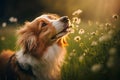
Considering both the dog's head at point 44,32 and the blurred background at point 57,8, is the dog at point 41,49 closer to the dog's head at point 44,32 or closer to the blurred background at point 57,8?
the dog's head at point 44,32

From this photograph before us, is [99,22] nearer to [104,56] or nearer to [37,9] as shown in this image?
[104,56]

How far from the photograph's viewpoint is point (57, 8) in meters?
4.45

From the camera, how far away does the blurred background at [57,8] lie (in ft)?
14.2

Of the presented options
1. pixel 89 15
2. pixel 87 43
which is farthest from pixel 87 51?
pixel 89 15

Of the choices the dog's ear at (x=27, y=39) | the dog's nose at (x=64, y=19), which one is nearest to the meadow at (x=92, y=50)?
the dog's nose at (x=64, y=19)

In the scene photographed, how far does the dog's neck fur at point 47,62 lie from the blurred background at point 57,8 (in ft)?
1.20

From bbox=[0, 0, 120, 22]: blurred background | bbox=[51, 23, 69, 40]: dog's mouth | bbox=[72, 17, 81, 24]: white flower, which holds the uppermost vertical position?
bbox=[0, 0, 120, 22]: blurred background

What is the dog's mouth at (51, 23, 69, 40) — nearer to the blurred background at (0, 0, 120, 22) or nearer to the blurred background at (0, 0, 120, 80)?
the blurred background at (0, 0, 120, 80)

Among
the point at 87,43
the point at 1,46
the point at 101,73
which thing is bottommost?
the point at 101,73

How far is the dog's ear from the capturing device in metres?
4.24

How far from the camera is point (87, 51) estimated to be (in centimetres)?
432

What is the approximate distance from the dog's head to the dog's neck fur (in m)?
0.06

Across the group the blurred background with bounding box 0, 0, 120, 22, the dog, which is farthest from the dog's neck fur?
the blurred background with bounding box 0, 0, 120, 22

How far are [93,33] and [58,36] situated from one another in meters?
0.33
